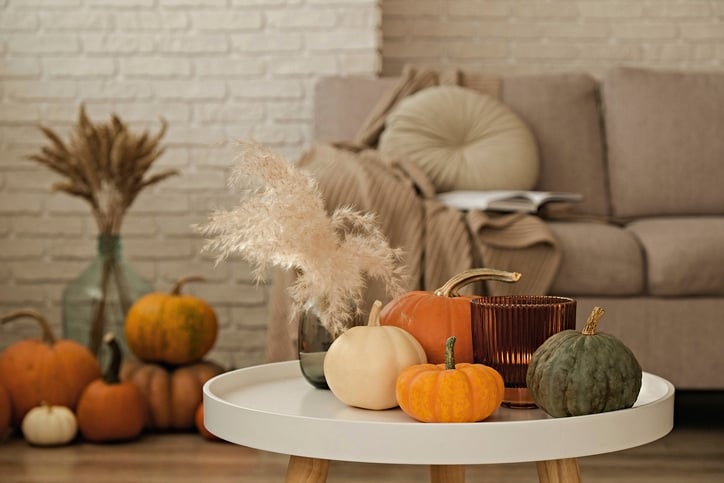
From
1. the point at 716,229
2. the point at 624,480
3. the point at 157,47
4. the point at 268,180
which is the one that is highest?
the point at 157,47

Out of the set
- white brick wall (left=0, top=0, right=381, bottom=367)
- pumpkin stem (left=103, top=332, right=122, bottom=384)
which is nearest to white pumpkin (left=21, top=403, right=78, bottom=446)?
pumpkin stem (left=103, top=332, right=122, bottom=384)

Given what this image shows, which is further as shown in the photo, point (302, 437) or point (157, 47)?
point (157, 47)

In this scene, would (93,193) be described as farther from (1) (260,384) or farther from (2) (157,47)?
(1) (260,384)

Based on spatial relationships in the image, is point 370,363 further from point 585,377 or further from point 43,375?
point 43,375

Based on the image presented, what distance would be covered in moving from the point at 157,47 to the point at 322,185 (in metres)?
1.23

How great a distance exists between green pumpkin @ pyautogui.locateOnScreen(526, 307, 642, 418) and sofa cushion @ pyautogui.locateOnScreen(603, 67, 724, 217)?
2.19 m

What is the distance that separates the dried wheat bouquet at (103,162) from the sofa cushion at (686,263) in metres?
1.45

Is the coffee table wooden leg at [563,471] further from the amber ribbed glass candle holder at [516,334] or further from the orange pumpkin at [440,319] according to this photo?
the orange pumpkin at [440,319]

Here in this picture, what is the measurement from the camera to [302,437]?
3.27ft

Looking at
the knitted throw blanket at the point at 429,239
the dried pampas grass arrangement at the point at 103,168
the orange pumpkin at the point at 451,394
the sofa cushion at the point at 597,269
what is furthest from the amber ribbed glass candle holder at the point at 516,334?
the dried pampas grass arrangement at the point at 103,168

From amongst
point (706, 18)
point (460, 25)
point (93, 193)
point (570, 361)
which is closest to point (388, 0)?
point (460, 25)

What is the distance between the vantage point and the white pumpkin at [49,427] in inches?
102

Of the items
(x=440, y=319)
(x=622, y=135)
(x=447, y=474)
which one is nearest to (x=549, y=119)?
(x=622, y=135)

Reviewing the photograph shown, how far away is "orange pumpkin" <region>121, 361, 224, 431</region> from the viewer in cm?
272
